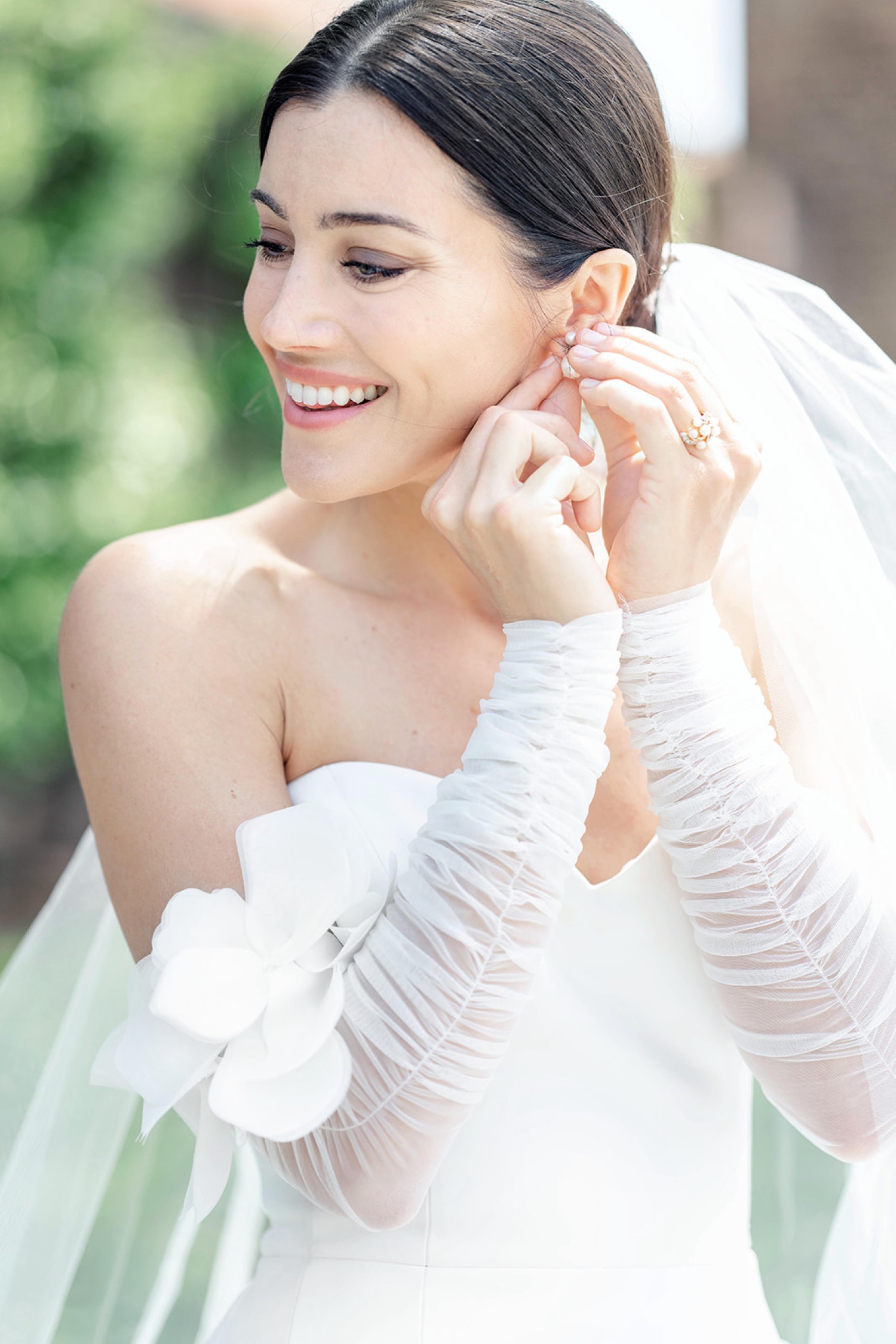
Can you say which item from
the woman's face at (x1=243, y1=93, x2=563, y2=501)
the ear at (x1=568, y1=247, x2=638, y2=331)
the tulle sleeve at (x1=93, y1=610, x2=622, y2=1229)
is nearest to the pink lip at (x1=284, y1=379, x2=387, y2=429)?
the woman's face at (x1=243, y1=93, x2=563, y2=501)

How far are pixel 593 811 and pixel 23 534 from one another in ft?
12.6

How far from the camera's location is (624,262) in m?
1.78

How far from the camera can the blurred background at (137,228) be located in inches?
197

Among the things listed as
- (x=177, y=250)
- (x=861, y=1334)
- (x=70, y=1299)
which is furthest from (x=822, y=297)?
(x=177, y=250)

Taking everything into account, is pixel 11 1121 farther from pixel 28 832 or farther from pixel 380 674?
pixel 28 832

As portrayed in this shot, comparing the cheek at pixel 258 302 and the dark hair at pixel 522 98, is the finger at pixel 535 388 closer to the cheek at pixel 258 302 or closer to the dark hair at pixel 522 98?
the dark hair at pixel 522 98

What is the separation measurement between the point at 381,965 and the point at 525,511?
0.55m

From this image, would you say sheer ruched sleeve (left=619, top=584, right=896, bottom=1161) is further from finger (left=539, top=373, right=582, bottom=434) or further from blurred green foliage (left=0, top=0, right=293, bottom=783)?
blurred green foliage (left=0, top=0, right=293, bottom=783)

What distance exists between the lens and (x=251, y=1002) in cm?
132

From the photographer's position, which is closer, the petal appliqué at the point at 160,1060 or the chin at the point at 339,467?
the petal appliqué at the point at 160,1060

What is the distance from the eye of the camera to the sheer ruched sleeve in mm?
1518

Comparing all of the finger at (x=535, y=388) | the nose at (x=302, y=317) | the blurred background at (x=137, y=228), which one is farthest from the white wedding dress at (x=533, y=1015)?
the blurred background at (x=137, y=228)

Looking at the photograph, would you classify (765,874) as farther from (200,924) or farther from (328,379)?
(328,379)

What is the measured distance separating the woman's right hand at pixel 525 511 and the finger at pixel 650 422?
8 cm
